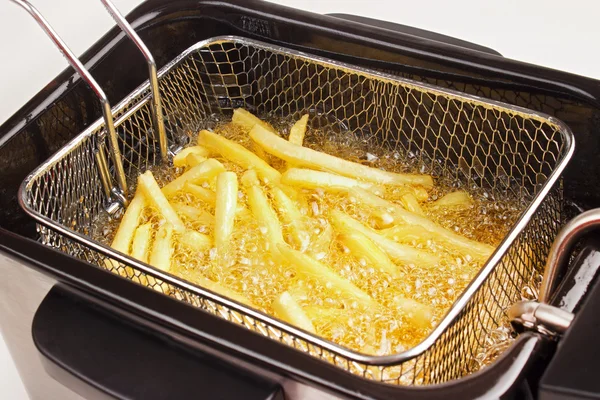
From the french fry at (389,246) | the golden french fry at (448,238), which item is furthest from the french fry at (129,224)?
the golden french fry at (448,238)

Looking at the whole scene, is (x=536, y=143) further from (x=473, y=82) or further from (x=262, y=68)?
(x=262, y=68)

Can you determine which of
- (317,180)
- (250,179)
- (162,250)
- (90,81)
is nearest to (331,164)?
(317,180)

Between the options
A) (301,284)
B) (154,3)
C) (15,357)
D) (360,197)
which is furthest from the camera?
(154,3)

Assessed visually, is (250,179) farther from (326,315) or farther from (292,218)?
(326,315)

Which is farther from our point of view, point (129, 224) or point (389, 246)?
point (129, 224)

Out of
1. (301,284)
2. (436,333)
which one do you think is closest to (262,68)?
(301,284)

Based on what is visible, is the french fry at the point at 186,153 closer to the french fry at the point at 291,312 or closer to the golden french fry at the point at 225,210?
the golden french fry at the point at 225,210
